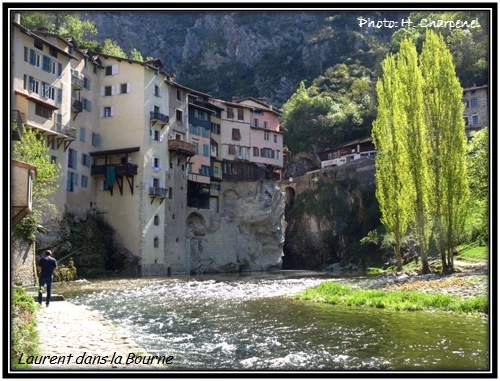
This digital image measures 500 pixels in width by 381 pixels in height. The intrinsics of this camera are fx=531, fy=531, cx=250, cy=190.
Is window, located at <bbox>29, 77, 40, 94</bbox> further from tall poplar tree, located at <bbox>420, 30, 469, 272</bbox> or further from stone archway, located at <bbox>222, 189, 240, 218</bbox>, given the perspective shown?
tall poplar tree, located at <bbox>420, 30, 469, 272</bbox>

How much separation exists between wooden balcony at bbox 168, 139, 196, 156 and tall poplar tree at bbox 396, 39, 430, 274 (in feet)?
90.3

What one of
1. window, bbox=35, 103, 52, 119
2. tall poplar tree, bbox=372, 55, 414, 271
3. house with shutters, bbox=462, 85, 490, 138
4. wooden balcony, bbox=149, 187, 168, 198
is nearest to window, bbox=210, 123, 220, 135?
wooden balcony, bbox=149, 187, 168, 198

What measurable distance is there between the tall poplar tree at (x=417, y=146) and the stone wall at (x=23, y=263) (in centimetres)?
2479

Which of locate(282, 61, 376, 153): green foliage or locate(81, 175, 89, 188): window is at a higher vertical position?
locate(282, 61, 376, 153): green foliage

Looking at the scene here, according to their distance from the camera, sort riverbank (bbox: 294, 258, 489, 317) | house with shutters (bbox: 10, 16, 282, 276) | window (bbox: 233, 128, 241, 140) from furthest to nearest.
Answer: window (bbox: 233, 128, 241, 140)
house with shutters (bbox: 10, 16, 282, 276)
riverbank (bbox: 294, 258, 489, 317)

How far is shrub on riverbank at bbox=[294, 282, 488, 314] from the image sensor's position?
766 inches

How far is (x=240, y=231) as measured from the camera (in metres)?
67.0

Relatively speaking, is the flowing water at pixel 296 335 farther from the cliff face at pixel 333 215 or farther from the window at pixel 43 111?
the cliff face at pixel 333 215

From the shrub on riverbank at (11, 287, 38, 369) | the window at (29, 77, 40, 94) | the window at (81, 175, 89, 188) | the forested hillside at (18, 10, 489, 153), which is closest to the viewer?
the shrub on riverbank at (11, 287, 38, 369)

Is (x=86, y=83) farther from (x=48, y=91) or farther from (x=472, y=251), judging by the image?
(x=472, y=251)

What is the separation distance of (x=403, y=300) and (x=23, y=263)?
21720 millimetres

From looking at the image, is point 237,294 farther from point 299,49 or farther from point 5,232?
point 299,49

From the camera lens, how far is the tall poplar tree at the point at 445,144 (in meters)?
33.9

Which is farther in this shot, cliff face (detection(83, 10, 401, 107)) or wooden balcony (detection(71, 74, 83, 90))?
cliff face (detection(83, 10, 401, 107))
